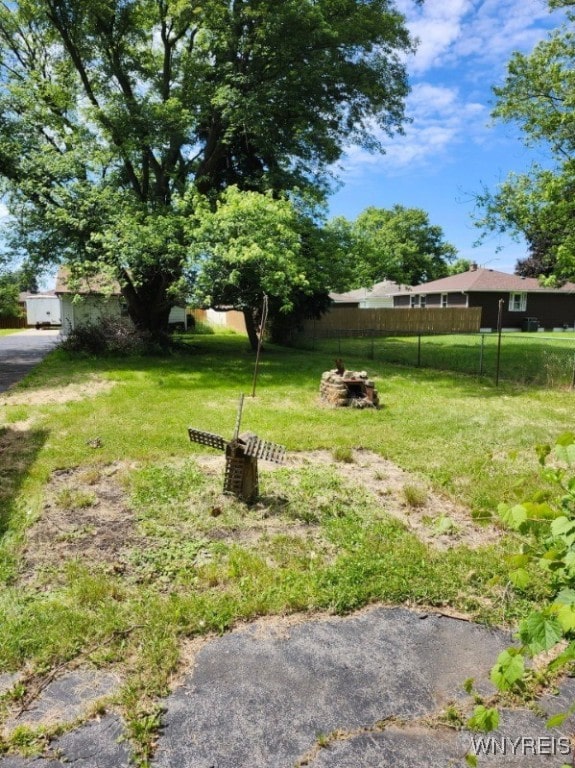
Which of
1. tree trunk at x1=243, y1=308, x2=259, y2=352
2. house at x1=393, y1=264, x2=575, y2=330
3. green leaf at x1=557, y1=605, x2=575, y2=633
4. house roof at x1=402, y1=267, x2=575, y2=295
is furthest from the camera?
house at x1=393, y1=264, x2=575, y2=330

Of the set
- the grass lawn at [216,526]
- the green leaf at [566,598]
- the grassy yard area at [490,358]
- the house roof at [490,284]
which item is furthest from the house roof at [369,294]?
the green leaf at [566,598]

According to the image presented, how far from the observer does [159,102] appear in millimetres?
13617

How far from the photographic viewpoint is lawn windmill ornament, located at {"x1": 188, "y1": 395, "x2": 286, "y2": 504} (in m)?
4.18

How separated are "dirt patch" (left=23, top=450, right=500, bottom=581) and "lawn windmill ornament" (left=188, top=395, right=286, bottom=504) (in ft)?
0.48

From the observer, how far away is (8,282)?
16.0 meters

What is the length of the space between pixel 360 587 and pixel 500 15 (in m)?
14.4

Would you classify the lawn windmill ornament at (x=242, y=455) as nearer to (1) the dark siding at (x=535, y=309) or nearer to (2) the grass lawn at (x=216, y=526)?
(2) the grass lawn at (x=216, y=526)

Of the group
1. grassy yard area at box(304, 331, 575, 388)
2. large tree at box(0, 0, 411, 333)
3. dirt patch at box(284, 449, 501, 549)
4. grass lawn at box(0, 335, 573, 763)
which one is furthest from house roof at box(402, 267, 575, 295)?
dirt patch at box(284, 449, 501, 549)

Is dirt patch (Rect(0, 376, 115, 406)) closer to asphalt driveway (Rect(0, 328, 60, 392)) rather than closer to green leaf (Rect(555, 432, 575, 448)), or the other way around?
asphalt driveway (Rect(0, 328, 60, 392))

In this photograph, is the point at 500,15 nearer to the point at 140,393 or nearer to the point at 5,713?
the point at 140,393

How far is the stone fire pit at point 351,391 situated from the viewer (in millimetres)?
8969

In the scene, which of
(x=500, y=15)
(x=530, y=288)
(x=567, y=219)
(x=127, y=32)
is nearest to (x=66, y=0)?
(x=127, y=32)

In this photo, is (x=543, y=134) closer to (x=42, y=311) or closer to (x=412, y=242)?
(x=42, y=311)

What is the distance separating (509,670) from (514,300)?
34597mm
